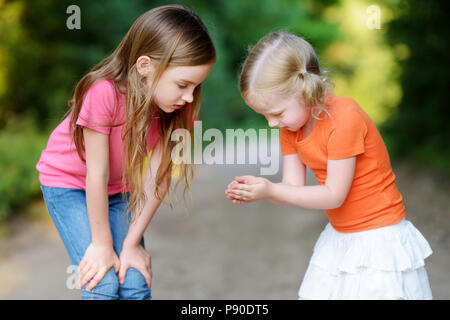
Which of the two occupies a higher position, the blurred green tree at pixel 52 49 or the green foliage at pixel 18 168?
the blurred green tree at pixel 52 49

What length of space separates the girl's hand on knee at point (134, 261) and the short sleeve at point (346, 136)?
1016 millimetres

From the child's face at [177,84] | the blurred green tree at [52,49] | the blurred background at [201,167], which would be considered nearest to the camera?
the child's face at [177,84]

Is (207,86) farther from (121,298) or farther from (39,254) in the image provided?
(121,298)

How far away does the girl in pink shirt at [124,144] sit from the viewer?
221cm

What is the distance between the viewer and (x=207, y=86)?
12.6 meters

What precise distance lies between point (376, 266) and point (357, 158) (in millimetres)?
471

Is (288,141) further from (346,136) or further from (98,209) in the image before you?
(98,209)

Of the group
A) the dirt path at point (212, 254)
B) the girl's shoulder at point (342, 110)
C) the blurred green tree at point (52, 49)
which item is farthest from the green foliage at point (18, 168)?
the girl's shoulder at point (342, 110)

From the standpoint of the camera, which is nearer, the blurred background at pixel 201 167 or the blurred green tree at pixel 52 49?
the blurred background at pixel 201 167

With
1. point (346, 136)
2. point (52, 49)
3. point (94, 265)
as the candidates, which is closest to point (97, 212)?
point (94, 265)

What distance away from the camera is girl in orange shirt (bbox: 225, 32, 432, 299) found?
6.98 ft

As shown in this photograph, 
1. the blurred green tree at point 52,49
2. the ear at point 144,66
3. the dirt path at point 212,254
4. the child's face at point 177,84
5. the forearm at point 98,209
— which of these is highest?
the blurred green tree at point 52,49

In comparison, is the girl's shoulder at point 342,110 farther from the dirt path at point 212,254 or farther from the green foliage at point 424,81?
the green foliage at point 424,81

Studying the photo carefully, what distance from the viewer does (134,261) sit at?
242 cm
